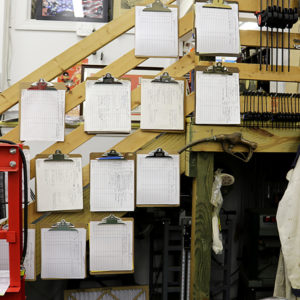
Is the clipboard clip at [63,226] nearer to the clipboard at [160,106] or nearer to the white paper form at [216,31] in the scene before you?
the clipboard at [160,106]

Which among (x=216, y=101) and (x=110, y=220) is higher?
(x=216, y=101)

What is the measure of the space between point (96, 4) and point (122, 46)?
60cm

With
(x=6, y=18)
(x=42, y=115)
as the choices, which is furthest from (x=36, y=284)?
(x=6, y=18)

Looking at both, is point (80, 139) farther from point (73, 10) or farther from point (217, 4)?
point (73, 10)

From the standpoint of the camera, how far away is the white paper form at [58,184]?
185cm

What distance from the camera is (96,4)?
3459 mm

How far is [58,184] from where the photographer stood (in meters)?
1.86

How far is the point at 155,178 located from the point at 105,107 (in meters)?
0.53

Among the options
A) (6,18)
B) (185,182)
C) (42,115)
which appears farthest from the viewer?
(6,18)

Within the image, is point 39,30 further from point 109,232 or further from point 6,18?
point 109,232

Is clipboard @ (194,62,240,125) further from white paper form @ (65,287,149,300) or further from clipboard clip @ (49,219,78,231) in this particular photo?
white paper form @ (65,287,149,300)

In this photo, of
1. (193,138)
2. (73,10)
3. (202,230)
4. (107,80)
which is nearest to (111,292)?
(202,230)

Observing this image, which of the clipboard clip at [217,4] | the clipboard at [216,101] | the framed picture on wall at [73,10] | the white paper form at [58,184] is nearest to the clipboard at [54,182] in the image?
the white paper form at [58,184]

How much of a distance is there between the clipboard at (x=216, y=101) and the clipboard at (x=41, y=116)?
810mm
